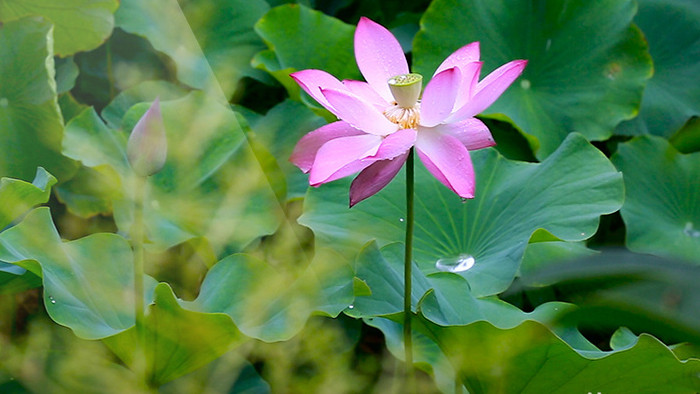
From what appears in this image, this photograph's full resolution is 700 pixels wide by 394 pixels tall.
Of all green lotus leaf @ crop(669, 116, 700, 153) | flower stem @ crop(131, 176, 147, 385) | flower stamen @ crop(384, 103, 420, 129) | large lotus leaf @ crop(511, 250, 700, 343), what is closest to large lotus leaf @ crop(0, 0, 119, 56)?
flower stem @ crop(131, 176, 147, 385)

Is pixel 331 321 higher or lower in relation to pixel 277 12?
lower

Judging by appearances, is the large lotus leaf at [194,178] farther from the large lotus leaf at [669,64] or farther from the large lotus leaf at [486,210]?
the large lotus leaf at [669,64]

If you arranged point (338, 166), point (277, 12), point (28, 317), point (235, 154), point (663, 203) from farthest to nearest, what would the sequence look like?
point (277, 12)
point (663, 203)
point (235, 154)
point (28, 317)
point (338, 166)

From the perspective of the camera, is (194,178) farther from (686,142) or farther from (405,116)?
(686,142)

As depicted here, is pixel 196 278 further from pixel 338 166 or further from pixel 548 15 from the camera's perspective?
pixel 548 15

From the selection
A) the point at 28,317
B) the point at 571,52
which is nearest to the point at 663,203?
the point at 571,52

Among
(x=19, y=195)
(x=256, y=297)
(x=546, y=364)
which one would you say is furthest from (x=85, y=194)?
(x=546, y=364)

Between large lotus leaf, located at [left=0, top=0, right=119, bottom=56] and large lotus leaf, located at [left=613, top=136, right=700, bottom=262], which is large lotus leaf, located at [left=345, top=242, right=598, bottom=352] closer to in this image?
large lotus leaf, located at [left=613, top=136, right=700, bottom=262]
